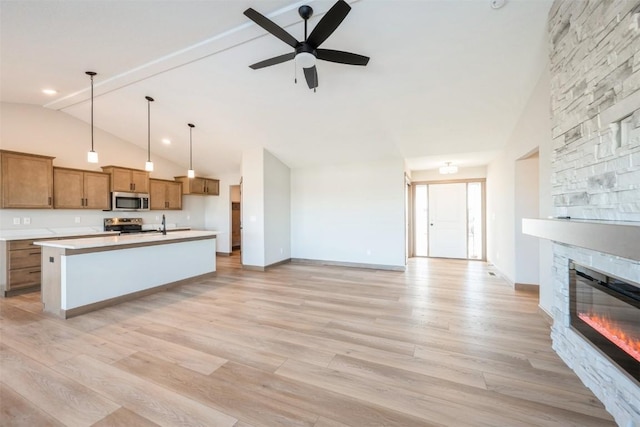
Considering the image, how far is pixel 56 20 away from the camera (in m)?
2.75

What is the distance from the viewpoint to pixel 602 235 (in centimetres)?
148

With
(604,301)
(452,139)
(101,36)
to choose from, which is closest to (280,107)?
(101,36)

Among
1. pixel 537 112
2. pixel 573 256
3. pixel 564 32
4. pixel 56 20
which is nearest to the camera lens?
pixel 573 256

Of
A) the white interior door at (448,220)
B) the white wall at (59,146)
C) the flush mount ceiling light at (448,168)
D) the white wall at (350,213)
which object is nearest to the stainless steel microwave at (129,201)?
the white wall at (59,146)

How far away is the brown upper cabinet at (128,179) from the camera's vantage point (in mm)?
5723

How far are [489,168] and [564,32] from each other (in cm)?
457

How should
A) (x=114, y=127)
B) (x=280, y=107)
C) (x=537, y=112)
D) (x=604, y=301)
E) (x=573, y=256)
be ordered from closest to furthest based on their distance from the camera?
(x=604, y=301) → (x=573, y=256) → (x=537, y=112) → (x=280, y=107) → (x=114, y=127)

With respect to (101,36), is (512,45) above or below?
below

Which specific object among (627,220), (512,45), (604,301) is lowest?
(604,301)

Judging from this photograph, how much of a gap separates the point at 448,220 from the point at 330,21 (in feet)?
20.9

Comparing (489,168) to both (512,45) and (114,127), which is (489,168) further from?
(114,127)

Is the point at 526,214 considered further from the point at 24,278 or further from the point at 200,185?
the point at 24,278

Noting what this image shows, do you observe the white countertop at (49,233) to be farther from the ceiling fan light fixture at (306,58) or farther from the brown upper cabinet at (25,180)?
the ceiling fan light fixture at (306,58)

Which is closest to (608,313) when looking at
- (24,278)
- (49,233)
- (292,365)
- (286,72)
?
(292,365)
